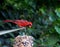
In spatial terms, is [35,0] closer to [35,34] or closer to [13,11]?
[35,34]

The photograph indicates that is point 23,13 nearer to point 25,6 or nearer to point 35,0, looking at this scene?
point 25,6

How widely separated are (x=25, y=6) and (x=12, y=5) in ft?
0.81

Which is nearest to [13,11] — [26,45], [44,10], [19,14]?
[19,14]

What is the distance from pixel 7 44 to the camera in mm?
2791

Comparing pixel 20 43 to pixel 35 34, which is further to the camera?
pixel 35 34

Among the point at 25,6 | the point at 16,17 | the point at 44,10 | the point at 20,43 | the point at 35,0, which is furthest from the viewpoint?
the point at 16,17

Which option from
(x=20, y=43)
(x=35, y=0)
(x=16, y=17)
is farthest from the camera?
(x=16, y=17)

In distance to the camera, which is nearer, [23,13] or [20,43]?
[20,43]

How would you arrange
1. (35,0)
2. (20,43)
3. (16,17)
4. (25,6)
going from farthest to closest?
1. (16,17)
2. (25,6)
3. (35,0)
4. (20,43)

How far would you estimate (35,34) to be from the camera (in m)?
2.71

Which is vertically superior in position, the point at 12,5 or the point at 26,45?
the point at 12,5

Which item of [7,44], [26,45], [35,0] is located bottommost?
[26,45]

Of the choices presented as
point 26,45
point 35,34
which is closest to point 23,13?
point 35,34

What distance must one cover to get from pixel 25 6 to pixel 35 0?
25 cm
